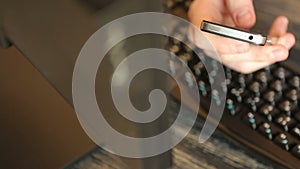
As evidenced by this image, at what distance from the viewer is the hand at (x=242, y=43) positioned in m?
0.52

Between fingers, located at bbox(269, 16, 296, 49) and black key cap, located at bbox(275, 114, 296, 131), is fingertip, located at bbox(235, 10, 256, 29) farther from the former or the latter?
black key cap, located at bbox(275, 114, 296, 131)

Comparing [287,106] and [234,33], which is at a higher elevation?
[234,33]

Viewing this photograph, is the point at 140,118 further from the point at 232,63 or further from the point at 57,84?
the point at 232,63

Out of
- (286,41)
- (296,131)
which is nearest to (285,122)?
(296,131)

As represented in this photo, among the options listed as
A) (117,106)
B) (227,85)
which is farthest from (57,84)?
(227,85)

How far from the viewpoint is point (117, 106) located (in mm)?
332

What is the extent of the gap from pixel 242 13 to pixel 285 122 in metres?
0.16

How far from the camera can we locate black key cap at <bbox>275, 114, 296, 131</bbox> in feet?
1.52

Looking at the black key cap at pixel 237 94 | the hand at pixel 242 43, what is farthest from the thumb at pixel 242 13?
the black key cap at pixel 237 94

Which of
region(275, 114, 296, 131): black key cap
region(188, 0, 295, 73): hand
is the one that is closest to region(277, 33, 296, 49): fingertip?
region(188, 0, 295, 73): hand

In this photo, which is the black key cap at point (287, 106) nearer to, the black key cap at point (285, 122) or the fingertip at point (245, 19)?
the black key cap at point (285, 122)

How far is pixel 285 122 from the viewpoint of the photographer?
463mm

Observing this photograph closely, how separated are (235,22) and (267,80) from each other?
10cm

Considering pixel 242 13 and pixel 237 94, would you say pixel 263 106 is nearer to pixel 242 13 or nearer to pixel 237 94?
pixel 237 94
